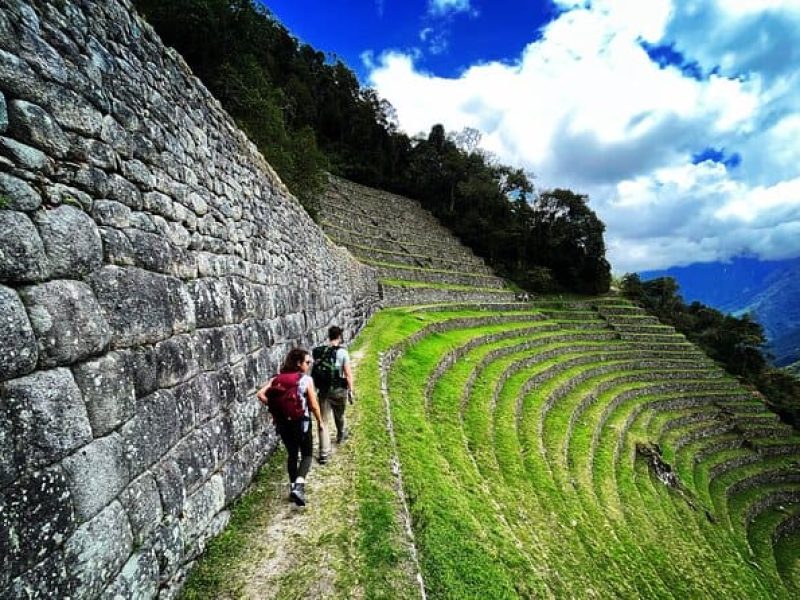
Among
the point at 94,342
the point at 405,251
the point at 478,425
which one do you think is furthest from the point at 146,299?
the point at 405,251

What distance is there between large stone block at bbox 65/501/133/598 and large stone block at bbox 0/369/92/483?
426mm

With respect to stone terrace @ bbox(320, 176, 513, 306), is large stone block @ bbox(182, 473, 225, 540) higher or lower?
lower

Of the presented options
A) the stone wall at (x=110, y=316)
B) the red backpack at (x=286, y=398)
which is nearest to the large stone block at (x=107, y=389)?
the stone wall at (x=110, y=316)

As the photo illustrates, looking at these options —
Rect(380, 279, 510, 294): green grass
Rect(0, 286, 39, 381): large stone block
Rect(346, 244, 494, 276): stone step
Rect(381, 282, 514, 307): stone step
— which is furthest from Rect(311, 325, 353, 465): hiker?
Rect(346, 244, 494, 276): stone step

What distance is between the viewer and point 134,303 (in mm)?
2705

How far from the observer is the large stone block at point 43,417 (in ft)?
5.79

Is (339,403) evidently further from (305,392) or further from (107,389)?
(107,389)

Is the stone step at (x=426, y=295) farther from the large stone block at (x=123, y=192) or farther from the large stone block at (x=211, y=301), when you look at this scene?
the large stone block at (x=123, y=192)

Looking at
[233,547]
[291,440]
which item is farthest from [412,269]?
[233,547]

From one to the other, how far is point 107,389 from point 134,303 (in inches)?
23.6

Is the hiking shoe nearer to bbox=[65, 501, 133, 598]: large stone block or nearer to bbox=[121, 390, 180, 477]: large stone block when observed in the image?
bbox=[121, 390, 180, 477]: large stone block

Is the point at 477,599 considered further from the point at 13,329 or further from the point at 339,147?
the point at 339,147

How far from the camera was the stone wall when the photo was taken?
6.13 ft

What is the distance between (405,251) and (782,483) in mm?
23798
